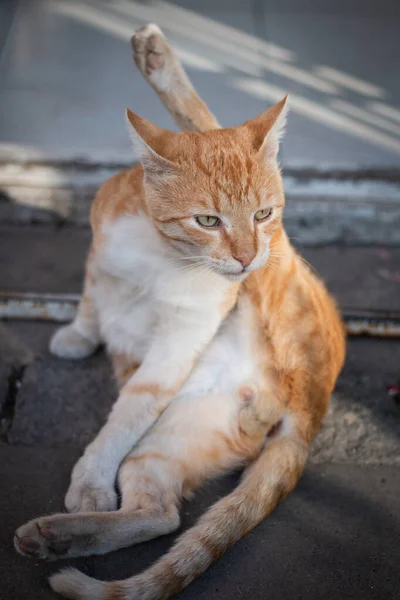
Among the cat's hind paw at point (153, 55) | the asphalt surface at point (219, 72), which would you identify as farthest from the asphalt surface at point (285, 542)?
the asphalt surface at point (219, 72)

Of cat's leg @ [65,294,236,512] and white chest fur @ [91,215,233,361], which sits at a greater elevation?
white chest fur @ [91,215,233,361]

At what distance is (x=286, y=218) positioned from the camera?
307 centimetres

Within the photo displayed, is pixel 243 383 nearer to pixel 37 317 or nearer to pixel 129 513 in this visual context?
pixel 129 513

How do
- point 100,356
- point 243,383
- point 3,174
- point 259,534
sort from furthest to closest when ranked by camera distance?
point 3,174 < point 100,356 < point 243,383 < point 259,534

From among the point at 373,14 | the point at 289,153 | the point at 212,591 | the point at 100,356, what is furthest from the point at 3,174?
the point at 373,14

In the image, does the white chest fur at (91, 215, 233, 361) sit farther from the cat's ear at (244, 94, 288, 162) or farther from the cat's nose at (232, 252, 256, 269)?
the cat's ear at (244, 94, 288, 162)

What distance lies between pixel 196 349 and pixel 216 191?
474mm

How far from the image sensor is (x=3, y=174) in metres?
3.04

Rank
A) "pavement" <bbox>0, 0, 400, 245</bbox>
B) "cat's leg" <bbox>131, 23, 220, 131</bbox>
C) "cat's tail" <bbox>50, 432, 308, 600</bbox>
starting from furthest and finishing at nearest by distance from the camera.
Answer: "pavement" <bbox>0, 0, 400, 245</bbox> → "cat's leg" <bbox>131, 23, 220, 131</bbox> → "cat's tail" <bbox>50, 432, 308, 600</bbox>

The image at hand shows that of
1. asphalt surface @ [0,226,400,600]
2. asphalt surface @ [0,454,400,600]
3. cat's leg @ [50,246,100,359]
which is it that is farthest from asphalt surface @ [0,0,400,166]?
asphalt surface @ [0,454,400,600]

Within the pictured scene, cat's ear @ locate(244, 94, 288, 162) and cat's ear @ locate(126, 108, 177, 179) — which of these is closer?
cat's ear @ locate(126, 108, 177, 179)

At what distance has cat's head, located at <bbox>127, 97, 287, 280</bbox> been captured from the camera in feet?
5.64

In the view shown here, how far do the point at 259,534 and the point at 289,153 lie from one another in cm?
206

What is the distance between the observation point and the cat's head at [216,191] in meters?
1.72
